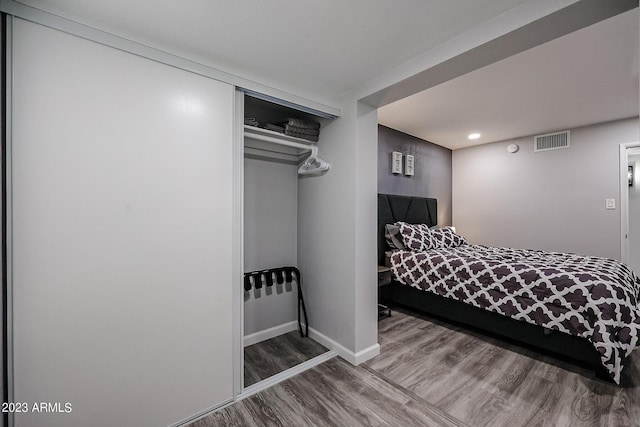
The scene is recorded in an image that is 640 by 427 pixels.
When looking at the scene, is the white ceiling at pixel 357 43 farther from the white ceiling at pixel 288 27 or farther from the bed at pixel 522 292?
the bed at pixel 522 292

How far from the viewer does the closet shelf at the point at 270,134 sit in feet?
6.85

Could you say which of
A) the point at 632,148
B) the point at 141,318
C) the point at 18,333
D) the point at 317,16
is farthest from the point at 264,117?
the point at 632,148

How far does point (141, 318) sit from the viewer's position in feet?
4.94

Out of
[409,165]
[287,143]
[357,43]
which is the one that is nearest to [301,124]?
[287,143]

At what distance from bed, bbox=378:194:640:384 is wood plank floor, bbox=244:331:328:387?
1.33m

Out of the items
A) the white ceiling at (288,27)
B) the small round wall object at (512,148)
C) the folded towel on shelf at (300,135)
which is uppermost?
the small round wall object at (512,148)

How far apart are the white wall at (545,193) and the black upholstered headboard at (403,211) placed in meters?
0.86

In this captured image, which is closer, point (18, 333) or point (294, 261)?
point (18, 333)

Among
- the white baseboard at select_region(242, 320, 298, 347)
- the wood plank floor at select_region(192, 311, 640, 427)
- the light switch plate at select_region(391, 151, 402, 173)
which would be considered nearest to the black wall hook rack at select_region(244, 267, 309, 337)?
the white baseboard at select_region(242, 320, 298, 347)

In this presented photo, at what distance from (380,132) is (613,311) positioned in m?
2.82

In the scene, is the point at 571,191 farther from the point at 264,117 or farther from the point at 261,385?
the point at 261,385

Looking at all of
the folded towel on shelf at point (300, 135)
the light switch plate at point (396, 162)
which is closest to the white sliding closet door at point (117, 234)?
the folded towel on shelf at point (300, 135)

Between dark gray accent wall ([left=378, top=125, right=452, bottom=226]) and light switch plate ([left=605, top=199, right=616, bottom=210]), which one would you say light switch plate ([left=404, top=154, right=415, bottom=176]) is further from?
light switch plate ([left=605, top=199, right=616, bottom=210])

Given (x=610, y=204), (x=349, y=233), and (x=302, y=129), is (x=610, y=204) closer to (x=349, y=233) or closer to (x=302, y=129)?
(x=349, y=233)
